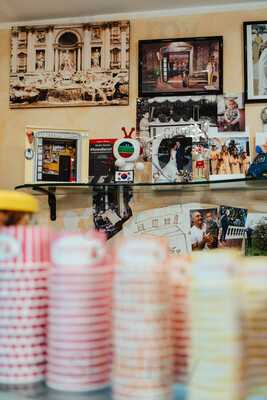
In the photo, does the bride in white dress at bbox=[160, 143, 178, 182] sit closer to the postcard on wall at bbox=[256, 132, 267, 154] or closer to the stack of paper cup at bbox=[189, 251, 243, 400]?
the postcard on wall at bbox=[256, 132, 267, 154]

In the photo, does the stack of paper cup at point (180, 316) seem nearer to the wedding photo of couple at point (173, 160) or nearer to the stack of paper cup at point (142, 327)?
the stack of paper cup at point (142, 327)

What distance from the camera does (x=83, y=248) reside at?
0.66 m

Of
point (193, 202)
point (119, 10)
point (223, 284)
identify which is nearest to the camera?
point (223, 284)

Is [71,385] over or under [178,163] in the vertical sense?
under

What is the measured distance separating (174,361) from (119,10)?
6.71ft

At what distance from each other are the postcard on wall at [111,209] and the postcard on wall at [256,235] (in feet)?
1.66

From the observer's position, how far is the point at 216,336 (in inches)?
22.2

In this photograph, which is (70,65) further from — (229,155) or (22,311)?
(22,311)

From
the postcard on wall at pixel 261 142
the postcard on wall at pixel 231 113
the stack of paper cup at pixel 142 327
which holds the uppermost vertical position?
the postcard on wall at pixel 231 113

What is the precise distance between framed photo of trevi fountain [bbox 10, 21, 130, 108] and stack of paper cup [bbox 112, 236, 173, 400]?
180cm

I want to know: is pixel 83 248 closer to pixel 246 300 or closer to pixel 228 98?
pixel 246 300

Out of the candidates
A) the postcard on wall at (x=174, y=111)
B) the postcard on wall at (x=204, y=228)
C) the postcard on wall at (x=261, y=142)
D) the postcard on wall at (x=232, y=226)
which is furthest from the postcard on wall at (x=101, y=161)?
the postcard on wall at (x=261, y=142)

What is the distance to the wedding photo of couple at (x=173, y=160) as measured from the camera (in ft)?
7.37

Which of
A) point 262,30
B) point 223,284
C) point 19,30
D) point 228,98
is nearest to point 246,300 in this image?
point 223,284
